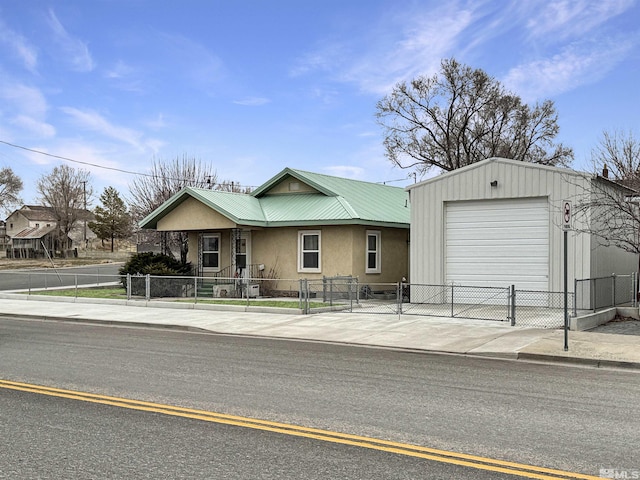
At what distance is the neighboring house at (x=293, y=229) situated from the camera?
24766mm

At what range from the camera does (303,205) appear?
85.5 feet

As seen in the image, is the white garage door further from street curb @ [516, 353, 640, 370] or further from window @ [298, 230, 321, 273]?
street curb @ [516, 353, 640, 370]

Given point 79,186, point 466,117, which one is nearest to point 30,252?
point 79,186

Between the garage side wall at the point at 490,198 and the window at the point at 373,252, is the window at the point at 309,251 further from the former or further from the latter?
the garage side wall at the point at 490,198

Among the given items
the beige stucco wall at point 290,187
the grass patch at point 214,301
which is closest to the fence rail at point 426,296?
the grass patch at point 214,301

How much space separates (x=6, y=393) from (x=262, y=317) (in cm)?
1045

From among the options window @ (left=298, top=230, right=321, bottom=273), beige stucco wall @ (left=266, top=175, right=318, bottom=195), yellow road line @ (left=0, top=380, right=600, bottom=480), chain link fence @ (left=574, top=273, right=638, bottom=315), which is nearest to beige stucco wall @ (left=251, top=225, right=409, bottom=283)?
window @ (left=298, top=230, right=321, bottom=273)

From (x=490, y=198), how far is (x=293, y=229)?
28.2ft

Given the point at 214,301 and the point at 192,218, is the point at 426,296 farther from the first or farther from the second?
the point at 192,218

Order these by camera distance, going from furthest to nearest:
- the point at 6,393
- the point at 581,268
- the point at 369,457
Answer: the point at 581,268 < the point at 6,393 < the point at 369,457

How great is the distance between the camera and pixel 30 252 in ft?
272

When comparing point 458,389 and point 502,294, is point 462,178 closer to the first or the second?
point 502,294

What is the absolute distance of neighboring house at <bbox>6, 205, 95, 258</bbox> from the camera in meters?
82.2

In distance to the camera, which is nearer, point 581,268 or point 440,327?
point 440,327
